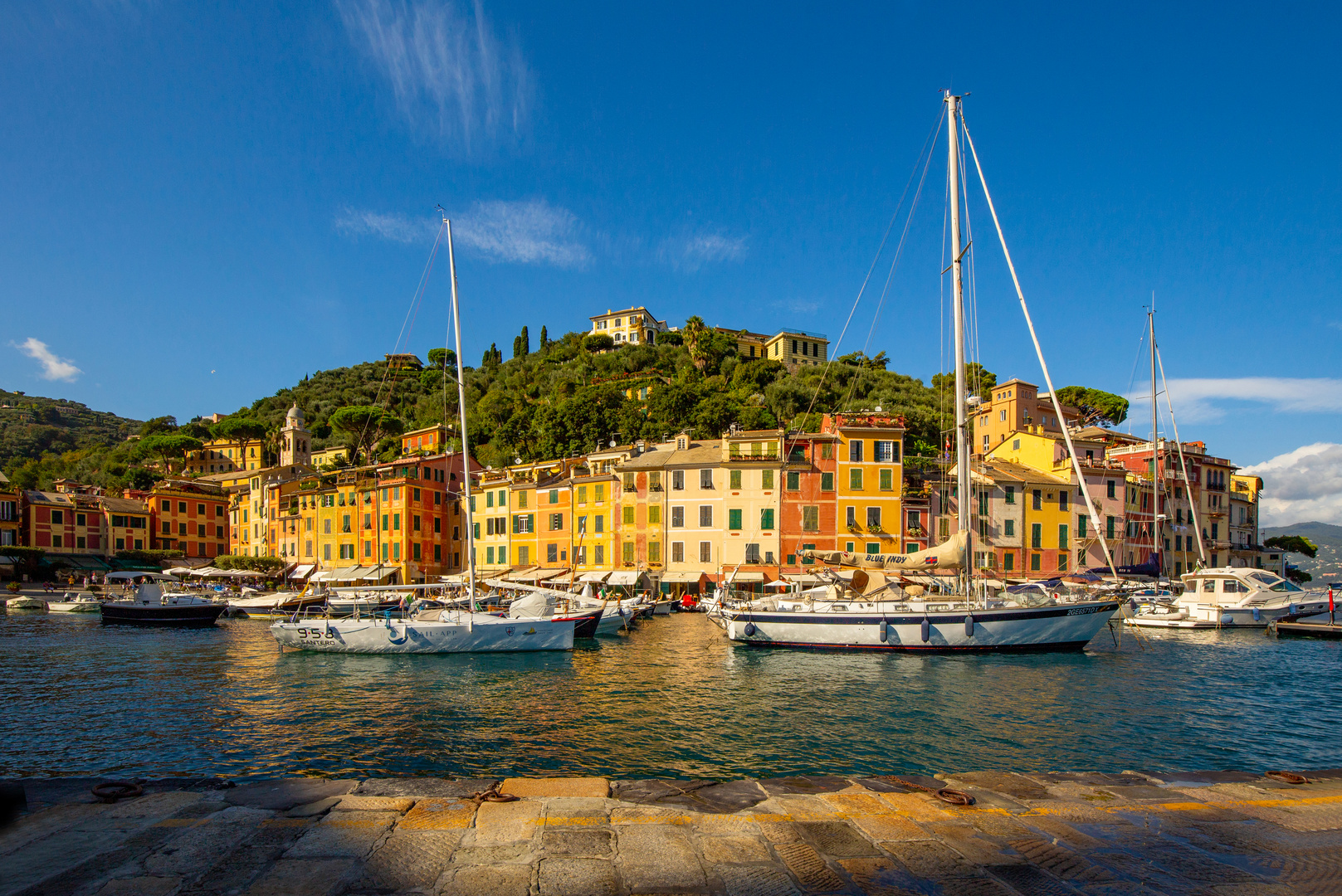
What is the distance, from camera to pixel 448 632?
98.7 ft

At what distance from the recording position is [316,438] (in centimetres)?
11656

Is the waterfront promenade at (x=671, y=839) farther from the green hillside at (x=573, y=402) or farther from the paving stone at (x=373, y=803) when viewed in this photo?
the green hillside at (x=573, y=402)

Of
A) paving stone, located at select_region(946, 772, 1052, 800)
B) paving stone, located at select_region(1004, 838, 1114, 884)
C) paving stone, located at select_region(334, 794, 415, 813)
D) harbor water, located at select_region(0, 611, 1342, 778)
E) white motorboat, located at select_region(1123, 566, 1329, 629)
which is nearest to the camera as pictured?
paving stone, located at select_region(1004, 838, 1114, 884)

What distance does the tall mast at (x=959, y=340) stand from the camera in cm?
3019

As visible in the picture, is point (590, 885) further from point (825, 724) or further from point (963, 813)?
point (825, 724)

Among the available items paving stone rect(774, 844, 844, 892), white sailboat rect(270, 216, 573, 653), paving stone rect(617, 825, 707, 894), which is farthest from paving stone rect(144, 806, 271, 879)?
white sailboat rect(270, 216, 573, 653)

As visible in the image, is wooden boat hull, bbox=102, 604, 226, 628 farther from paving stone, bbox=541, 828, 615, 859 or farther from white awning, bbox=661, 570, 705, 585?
paving stone, bbox=541, 828, 615, 859

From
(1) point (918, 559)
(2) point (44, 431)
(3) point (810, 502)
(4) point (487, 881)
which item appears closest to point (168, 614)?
(3) point (810, 502)

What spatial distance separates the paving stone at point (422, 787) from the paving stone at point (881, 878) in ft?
14.4

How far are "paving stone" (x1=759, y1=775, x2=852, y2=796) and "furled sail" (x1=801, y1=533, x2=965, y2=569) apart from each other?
2259 cm

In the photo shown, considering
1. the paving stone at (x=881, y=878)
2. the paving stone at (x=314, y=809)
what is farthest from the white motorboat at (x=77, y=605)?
the paving stone at (x=881, y=878)

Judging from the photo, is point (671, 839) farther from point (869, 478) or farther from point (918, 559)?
point (869, 478)

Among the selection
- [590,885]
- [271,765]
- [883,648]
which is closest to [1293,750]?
[883,648]

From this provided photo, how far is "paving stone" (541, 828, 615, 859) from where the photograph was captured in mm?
6914
